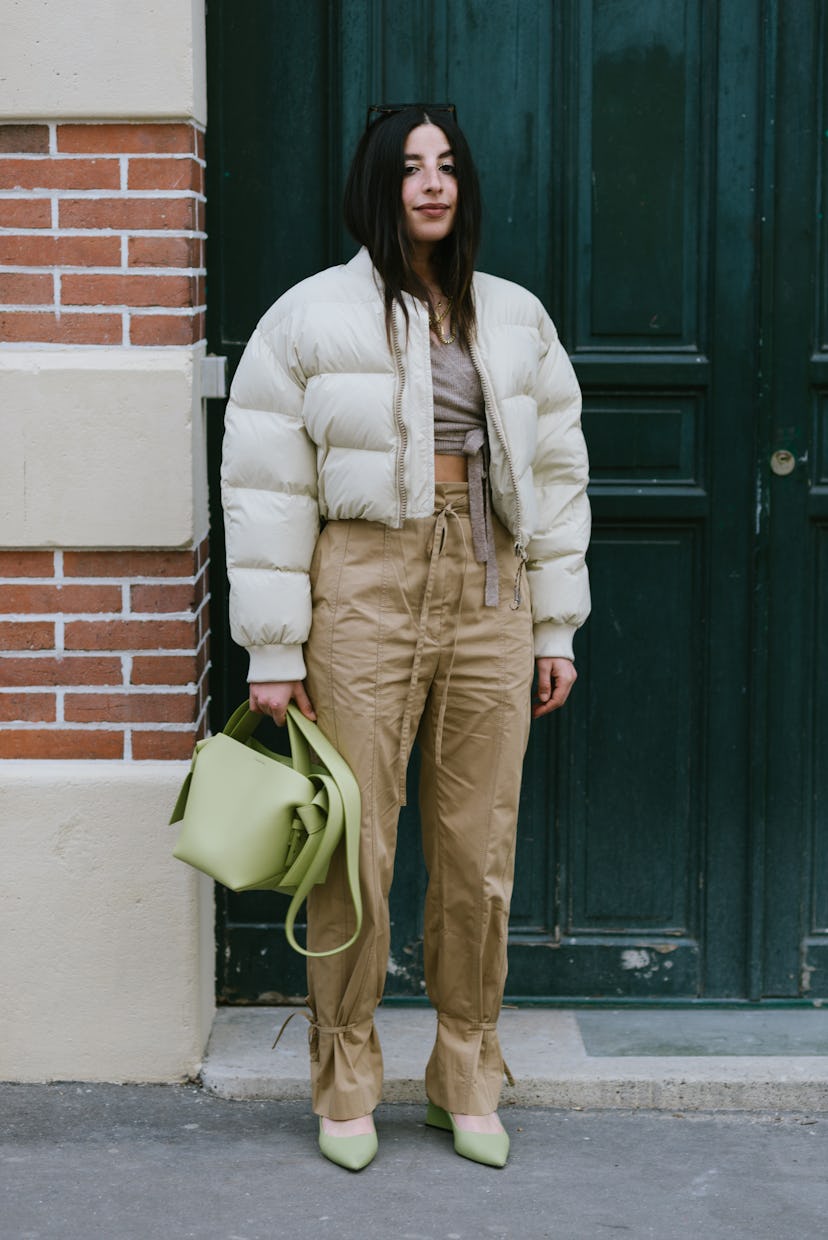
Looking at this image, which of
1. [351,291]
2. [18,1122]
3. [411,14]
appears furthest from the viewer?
[411,14]

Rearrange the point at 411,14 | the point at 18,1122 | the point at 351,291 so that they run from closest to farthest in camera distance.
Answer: the point at 351,291
the point at 18,1122
the point at 411,14

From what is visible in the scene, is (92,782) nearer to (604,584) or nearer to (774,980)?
(604,584)

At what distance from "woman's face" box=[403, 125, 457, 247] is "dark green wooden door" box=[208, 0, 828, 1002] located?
2.32ft

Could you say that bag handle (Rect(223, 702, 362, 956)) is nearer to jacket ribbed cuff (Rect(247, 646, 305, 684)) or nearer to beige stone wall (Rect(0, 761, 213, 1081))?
jacket ribbed cuff (Rect(247, 646, 305, 684))

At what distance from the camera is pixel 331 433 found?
12.1ft

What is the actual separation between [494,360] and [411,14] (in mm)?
1128

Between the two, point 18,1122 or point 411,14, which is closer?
point 18,1122

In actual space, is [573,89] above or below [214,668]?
above

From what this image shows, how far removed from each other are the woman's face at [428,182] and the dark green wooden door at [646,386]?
71cm

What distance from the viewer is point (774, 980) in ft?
15.4

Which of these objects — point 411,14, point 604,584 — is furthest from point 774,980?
point 411,14

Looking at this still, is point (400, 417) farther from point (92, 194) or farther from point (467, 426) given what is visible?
point (92, 194)

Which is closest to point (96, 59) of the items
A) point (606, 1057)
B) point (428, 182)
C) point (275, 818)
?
point (428, 182)

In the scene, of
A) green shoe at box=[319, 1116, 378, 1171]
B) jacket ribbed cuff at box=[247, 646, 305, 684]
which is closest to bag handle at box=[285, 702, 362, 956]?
jacket ribbed cuff at box=[247, 646, 305, 684]
